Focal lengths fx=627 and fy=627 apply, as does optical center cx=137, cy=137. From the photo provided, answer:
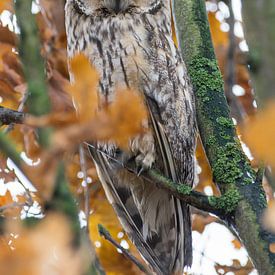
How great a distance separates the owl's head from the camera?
333 cm

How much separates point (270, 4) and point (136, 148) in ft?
5.33

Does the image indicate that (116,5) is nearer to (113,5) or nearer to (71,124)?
(113,5)

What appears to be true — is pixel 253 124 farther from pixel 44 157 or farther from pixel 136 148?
pixel 136 148

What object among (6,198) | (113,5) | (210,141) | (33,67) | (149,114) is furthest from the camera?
(113,5)

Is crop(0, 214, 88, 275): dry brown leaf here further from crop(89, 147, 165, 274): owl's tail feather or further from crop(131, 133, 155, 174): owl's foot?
crop(89, 147, 165, 274): owl's tail feather

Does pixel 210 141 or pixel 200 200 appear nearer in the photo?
pixel 200 200

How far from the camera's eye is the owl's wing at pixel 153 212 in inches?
124

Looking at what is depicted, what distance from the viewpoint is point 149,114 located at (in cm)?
310

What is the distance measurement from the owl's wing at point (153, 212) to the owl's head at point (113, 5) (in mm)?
600

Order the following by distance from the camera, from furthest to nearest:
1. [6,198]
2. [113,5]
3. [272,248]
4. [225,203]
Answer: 1. [113,5]
2. [6,198]
3. [225,203]
4. [272,248]

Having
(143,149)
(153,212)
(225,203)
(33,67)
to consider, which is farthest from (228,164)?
(33,67)

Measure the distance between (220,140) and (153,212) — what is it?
2.67ft

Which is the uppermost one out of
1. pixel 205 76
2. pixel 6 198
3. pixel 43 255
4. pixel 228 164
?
pixel 43 255

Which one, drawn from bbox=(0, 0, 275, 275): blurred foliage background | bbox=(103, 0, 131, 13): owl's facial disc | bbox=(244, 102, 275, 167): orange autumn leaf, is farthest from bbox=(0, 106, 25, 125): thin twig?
bbox=(103, 0, 131, 13): owl's facial disc
